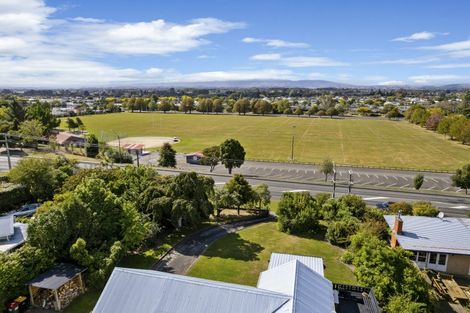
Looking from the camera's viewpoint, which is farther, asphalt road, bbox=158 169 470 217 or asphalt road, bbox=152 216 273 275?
asphalt road, bbox=158 169 470 217

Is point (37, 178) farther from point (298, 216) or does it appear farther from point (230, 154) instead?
point (230, 154)

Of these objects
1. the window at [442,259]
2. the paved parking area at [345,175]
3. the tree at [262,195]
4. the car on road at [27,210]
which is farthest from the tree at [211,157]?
the window at [442,259]

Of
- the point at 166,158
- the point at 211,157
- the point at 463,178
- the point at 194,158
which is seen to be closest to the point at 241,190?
the point at 166,158

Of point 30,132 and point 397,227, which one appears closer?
point 397,227

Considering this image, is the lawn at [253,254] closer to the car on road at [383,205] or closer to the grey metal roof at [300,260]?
the grey metal roof at [300,260]

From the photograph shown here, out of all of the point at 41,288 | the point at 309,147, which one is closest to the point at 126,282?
the point at 41,288

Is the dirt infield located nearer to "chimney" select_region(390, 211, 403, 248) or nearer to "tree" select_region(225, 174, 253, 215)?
"tree" select_region(225, 174, 253, 215)

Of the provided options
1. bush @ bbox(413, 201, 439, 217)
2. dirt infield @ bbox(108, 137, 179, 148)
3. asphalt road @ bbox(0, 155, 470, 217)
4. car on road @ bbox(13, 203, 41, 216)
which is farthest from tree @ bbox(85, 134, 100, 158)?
bush @ bbox(413, 201, 439, 217)
